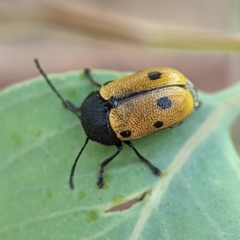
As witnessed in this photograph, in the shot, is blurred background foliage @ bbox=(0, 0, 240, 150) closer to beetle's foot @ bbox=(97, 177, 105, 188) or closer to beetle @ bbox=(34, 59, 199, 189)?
beetle @ bbox=(34, 59, 199, 189)

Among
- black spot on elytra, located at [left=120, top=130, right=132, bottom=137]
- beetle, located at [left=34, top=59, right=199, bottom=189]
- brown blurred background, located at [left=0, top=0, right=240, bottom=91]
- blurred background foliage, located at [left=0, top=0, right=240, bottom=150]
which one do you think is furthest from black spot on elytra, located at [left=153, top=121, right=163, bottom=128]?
brown blurred background, located at [left=0, top=0, right=240, bottom=91]

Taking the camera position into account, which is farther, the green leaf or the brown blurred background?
the brown blurred background

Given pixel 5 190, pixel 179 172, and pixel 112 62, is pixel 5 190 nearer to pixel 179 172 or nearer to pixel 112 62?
pixel 179 172

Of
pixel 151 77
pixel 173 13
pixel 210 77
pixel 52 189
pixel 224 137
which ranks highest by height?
pixel 151 77

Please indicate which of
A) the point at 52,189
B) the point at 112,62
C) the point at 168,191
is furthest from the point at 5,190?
the point at 112,62

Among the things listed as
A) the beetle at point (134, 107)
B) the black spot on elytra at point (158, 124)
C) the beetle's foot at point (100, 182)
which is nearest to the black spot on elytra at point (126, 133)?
the beetle at point (134, 107)

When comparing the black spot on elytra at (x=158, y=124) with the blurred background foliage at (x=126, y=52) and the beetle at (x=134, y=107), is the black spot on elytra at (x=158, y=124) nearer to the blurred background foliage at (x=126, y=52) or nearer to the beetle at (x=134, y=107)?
the beetle at (x=134, y=107)

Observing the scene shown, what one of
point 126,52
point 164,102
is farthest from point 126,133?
point 126,52
